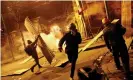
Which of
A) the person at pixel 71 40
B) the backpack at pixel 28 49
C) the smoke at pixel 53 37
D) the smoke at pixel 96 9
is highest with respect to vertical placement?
the person at pixel 71 40

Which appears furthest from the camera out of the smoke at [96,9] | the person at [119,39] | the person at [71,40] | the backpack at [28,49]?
the smoke at [96,9]

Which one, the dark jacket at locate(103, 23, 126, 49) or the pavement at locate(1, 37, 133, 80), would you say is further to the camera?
A: the pavement at locate(1, 37, 133, 80)

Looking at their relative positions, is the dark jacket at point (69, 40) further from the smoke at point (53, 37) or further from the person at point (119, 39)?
the smoke at point (53, 37)

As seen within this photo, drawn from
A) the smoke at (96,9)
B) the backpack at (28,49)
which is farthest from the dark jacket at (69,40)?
the smoke at (96,9)

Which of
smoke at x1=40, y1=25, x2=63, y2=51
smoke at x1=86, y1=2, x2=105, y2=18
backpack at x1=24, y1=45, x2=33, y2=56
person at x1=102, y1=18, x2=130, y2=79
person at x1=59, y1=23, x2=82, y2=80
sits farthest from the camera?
smoke at x1=40, y1=25, x2=63, y2=51

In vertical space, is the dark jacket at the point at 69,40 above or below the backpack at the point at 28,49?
above

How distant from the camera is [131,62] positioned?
1006 cm

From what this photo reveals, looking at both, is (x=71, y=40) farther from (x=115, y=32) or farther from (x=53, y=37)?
(x=53, y=37)

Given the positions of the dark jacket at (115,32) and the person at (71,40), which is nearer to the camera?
the dark jacket at (115,32)

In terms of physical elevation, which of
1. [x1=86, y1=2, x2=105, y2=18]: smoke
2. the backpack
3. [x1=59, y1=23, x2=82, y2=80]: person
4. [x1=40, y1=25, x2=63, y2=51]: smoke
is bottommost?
[x1=40, y1=25, x2=63, y2=51]: smoke

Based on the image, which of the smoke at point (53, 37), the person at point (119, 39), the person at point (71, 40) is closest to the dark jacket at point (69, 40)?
the person at point (71, 40)

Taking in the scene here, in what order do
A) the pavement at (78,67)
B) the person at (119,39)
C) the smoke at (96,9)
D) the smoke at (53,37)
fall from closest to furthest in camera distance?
the person at (119,39), the pavement at (78,67), the smoke at (96,9), the smoke at (53,37)

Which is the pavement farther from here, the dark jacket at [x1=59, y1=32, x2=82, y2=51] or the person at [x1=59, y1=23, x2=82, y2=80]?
the dark jacket at [x1=59, y1=32, x2=82, y2=51]

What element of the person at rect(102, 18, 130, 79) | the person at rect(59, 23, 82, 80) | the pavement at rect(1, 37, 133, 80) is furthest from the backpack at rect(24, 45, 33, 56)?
the person at rect(102, 18, 130, 79)
